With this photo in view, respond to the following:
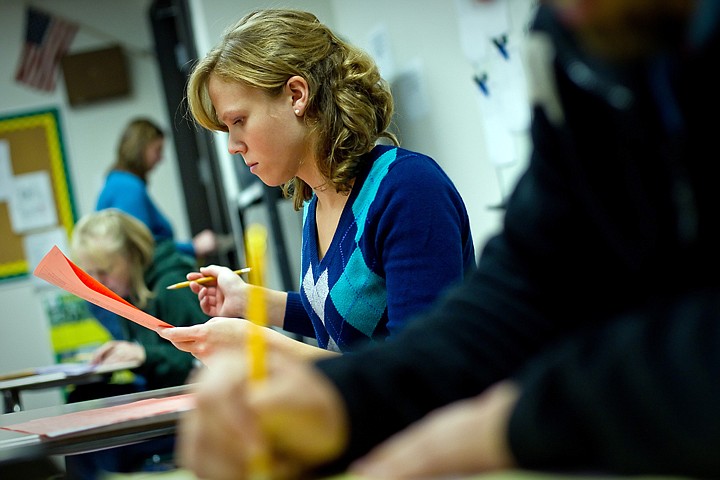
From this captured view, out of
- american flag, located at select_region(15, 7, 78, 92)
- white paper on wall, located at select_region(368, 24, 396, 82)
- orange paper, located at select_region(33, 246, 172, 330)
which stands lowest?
orange paper, located at select_region(33, 246, 172, 330)

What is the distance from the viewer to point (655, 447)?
0.41m

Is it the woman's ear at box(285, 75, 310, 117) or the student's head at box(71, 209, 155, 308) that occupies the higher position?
the woman's ear at box(285, 75, 310, 117)

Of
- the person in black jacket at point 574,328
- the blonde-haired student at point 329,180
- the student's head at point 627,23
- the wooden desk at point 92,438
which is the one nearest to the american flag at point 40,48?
the blonde-haired student at point 329,180

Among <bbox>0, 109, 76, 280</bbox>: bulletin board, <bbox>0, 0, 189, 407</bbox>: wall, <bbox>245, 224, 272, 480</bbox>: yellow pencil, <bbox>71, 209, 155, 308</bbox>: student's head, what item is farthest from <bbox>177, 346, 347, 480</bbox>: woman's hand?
<bbox>0, 109, 76, 280</bbox>: bulletin board

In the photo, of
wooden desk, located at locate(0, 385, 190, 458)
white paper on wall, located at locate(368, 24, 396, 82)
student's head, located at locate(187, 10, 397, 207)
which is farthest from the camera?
white paper on wall, located at locate(368, 24, 396, 82)

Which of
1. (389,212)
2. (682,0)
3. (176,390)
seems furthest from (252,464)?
(176,390)

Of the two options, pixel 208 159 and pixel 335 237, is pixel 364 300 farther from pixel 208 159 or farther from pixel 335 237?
pixel 208 159

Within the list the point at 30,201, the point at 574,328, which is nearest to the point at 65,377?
the point at 574,328

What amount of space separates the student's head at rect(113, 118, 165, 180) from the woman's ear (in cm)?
329

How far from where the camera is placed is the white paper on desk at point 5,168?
5906 millimetres

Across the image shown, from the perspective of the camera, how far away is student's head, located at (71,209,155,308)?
3.12m

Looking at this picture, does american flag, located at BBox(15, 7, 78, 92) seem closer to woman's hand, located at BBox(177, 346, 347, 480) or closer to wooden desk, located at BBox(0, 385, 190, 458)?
wooden desk, located at BBox(0, 385, 190, 458)

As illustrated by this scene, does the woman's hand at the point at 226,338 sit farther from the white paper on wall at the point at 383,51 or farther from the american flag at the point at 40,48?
the american flag at the point at 40,48

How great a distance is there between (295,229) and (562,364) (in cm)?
361
